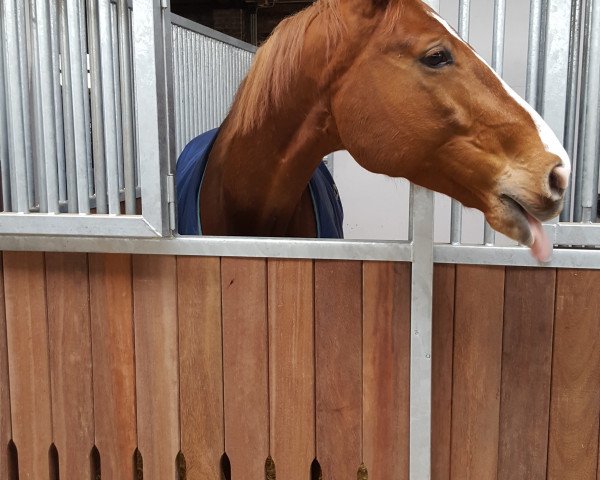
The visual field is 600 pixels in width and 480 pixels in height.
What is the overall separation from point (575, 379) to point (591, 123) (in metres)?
0.48

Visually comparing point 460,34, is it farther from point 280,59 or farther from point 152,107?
point 152,107

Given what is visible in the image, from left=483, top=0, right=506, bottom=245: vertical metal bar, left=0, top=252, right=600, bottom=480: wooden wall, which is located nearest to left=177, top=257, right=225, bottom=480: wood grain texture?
left=0, top=252, right=600, bottom=480: wooden wall

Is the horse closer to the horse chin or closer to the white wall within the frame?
the horse chin

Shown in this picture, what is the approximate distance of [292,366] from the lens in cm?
117

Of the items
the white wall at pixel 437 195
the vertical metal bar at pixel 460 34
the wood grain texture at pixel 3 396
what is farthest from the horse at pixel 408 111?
the white wall at pixel 437 195

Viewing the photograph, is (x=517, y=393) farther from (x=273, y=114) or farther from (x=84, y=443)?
(x=84, y=443)

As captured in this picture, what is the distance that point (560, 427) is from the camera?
112cm

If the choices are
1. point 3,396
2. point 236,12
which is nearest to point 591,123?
point 3,396

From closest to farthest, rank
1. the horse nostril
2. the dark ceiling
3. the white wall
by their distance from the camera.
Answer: the horse nostril
the white wall
the dark ceiling

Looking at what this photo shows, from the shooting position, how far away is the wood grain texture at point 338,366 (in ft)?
3.73

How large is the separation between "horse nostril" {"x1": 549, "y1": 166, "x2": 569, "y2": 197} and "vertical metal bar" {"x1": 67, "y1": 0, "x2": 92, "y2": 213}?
0.88 m

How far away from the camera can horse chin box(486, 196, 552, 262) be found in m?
0.92

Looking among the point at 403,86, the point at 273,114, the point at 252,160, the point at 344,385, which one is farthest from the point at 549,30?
the point at 344,385

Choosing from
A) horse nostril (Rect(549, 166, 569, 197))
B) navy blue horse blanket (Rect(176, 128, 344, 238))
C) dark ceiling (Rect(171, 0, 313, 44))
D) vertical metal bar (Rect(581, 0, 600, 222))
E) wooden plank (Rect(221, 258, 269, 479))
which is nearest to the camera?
horse nostril (Rect(549, 166, 569, 197))
